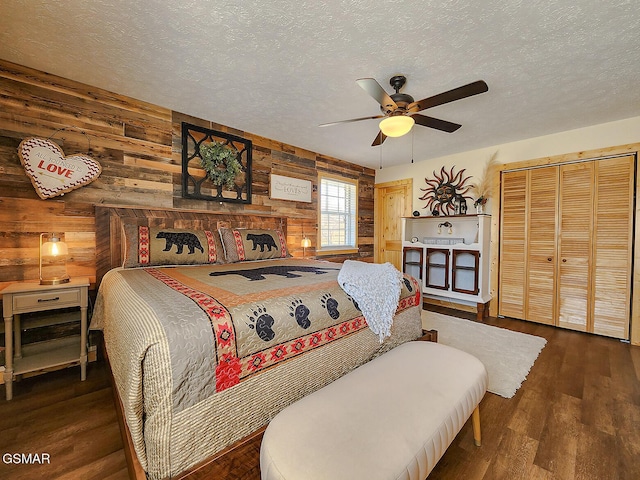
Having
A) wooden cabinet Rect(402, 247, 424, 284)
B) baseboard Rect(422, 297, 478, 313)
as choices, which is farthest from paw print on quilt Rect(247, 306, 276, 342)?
baseboard Rect(422, 297, 478, 313)

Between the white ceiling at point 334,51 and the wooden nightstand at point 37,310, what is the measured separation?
174cm

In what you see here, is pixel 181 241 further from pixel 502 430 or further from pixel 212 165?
pixel 502 430

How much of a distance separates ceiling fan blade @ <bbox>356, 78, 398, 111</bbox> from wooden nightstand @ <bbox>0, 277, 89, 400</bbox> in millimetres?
2529

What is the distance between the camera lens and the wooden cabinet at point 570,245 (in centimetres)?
291

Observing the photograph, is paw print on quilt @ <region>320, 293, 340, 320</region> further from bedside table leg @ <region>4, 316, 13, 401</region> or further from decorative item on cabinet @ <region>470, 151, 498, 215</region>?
decorative item on cabinet @ <region>470, 151, 498, 215</region>

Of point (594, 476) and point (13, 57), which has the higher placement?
point (13, 57)

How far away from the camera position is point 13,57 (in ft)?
6.66

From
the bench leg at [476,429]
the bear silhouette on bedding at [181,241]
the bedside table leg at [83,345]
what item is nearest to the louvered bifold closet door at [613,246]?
the bench leg at [476,429]

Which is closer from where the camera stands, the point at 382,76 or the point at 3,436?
the point at 3,436

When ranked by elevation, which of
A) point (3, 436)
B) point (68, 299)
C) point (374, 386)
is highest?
point (68, 299)

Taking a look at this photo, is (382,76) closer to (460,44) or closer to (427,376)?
(460,44)

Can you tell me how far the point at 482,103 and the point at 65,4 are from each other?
128 inches

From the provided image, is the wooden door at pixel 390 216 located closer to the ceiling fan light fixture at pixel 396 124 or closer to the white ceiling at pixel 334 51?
the white ceiling at pixel 334 51

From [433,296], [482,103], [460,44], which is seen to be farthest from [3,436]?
[433,296]
